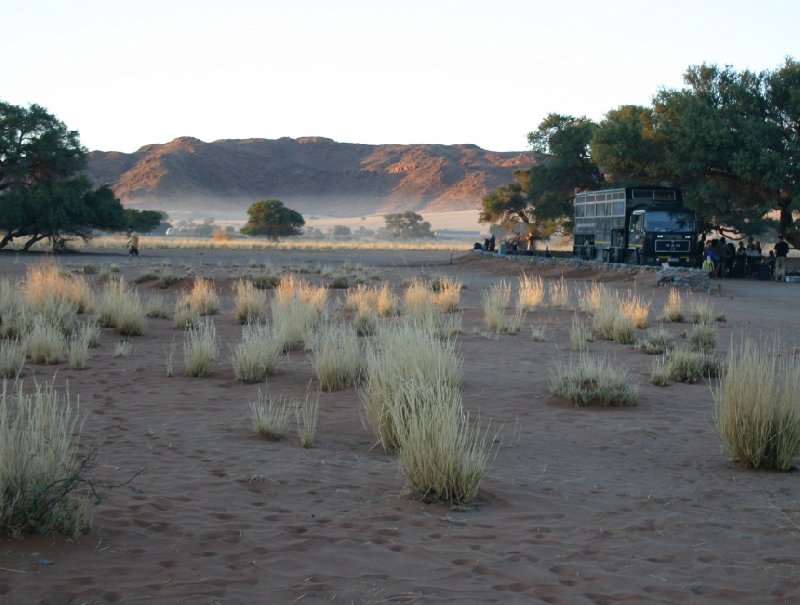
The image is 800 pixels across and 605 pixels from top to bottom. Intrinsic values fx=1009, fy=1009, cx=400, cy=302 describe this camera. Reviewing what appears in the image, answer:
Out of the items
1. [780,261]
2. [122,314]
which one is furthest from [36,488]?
[780,261]

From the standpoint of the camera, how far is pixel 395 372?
9.76 meters

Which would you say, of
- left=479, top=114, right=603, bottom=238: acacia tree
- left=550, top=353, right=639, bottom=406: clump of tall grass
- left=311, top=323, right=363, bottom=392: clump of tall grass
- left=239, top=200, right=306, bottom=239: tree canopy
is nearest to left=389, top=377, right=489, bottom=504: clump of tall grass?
left=550, top=353, right=639, bottom=406: clump of tall grass

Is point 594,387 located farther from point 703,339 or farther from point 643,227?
point 643,227

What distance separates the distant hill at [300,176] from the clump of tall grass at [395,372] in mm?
148431

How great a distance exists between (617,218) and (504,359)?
85.4 feet

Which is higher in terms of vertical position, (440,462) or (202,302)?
(440,462)

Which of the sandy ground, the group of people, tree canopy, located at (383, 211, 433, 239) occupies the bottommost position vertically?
the sandy ground

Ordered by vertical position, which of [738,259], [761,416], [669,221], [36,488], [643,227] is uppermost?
[669,221]

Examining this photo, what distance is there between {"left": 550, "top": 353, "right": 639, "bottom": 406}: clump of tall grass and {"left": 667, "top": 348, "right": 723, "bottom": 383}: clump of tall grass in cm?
148

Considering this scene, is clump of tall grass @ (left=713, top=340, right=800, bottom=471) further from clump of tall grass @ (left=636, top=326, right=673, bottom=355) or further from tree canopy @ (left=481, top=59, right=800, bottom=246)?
tree canopy @ (left=481, top=59, right=800, bottom=246)

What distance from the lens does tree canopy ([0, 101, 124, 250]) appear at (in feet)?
164

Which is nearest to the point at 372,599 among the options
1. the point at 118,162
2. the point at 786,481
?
the point at 786,481

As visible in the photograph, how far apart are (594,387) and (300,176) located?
16938 centimetres

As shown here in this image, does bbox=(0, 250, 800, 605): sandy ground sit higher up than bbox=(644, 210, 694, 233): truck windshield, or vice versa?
bbox=(644, 210, 694, 233): truck windshield
